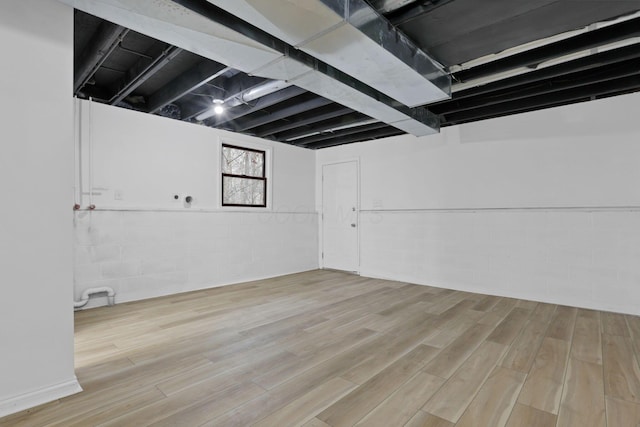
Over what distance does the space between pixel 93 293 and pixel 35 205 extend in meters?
2.30

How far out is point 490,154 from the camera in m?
4.30

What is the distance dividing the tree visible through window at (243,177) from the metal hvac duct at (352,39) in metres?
2.87

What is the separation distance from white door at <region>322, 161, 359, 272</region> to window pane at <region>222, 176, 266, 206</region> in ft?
4.61

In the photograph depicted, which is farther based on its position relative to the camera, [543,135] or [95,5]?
[543,135]

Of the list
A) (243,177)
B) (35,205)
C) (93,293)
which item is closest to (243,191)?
(243,177)

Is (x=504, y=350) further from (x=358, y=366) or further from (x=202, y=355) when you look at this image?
(x=202, y=355)

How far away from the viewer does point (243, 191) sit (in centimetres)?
514

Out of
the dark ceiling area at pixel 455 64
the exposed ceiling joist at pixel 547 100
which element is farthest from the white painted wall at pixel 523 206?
the dark ceiling area at pixel 455 64

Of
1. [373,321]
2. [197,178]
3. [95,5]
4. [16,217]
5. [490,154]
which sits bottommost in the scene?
[373,321]

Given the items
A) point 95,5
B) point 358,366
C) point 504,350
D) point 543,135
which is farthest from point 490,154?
point 95,5

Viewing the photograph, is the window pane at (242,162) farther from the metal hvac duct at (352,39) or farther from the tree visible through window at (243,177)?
the metal hvac duct at (352,39)

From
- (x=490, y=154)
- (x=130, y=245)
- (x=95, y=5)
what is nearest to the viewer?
(x=95, y=5)

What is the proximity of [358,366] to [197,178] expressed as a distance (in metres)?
3.48

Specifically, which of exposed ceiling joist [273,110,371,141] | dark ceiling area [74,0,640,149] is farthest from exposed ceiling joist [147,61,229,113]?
exposed ceiling joist [273,110,371,141]
